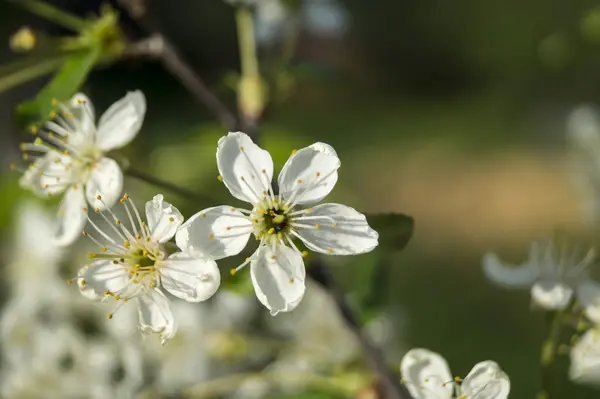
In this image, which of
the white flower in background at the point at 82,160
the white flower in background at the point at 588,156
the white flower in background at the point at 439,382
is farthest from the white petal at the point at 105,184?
the white flower in background at the point at 588,156

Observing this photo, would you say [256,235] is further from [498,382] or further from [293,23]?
[293,23]

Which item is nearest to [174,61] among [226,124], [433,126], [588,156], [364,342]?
[226,124]

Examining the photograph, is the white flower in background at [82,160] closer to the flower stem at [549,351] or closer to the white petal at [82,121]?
the white petal at [82,121]

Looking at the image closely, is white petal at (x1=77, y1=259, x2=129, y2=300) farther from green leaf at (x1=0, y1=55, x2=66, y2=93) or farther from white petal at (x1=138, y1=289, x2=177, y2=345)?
green leaf at (x1=0, y1=55, x2=66, y2=93)

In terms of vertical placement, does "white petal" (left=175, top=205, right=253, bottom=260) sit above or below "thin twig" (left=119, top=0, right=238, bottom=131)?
below

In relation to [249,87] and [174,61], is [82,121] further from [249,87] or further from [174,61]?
[249,87]

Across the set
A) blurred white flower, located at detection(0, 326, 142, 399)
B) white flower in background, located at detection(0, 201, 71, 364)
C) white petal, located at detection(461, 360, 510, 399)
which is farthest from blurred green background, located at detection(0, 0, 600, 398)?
white petal, located at detection(461, 360, 510, 399)
